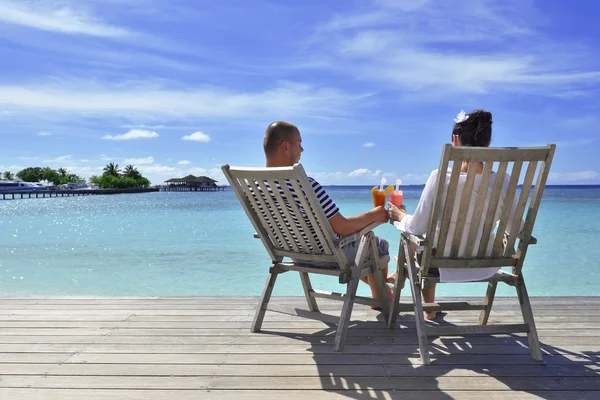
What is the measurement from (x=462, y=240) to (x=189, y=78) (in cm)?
3496

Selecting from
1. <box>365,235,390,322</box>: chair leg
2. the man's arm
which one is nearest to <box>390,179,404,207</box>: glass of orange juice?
the man's arm

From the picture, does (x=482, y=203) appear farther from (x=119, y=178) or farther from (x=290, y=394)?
(x=119, y=178)

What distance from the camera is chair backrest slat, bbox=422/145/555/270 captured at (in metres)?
2.45

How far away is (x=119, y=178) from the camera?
109750 millimetres

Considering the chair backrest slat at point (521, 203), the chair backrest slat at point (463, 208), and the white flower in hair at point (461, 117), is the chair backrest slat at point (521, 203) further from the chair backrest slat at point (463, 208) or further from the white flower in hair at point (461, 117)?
the white flower in hair at point (461, 117)

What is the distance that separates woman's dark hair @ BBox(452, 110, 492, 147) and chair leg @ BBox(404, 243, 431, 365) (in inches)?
25.8

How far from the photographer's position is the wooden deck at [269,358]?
2.26m

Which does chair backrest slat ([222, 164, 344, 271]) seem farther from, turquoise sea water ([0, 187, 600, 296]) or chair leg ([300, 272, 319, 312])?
turquoise sea water ([0, 187, 600, 296])

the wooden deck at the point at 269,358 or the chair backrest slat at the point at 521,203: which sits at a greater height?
the chair backrest slat at the point at 521,203

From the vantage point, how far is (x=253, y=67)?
39.2m

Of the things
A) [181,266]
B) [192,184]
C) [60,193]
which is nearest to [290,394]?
[181,266]

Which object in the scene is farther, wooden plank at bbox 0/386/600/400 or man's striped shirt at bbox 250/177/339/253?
man's striped shirt at bbox 250/177/339/253

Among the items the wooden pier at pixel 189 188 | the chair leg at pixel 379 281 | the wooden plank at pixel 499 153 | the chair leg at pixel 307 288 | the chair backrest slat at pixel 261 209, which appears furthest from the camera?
the wooden pier at pixel 189 188

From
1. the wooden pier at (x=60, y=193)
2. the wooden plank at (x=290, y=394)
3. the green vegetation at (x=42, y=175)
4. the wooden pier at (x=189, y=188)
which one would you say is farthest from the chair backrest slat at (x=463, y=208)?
the green vegetation at (x=42, y=175)
